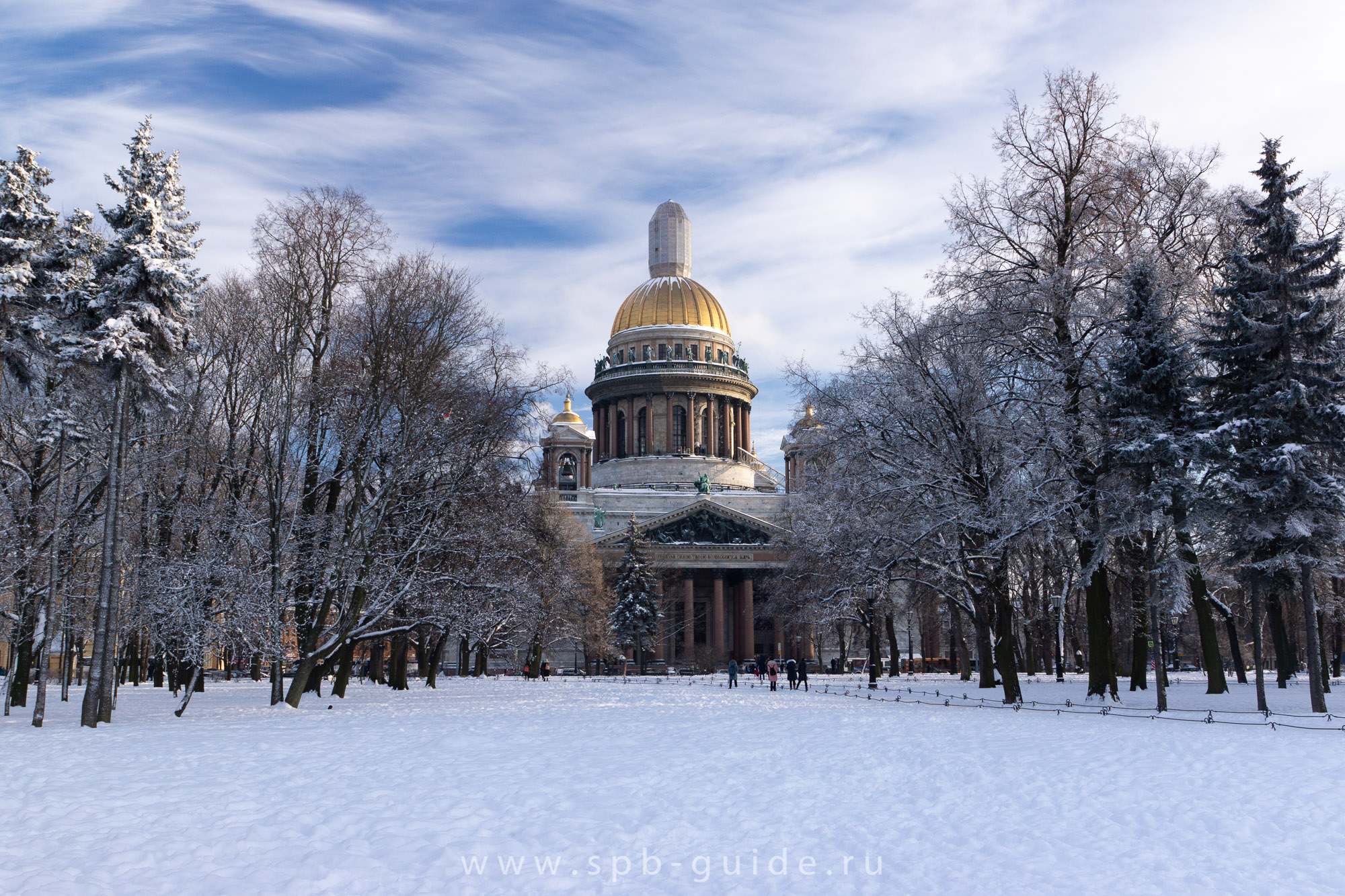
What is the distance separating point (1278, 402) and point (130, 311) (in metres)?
21.2

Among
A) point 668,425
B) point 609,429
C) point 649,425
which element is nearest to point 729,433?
point 668,425

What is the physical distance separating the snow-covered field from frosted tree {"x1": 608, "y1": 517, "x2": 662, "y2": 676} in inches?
1676

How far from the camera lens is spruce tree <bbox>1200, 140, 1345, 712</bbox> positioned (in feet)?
69.9

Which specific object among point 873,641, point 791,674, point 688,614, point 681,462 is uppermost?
point 681,462

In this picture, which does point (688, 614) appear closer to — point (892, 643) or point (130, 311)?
point (892, 643)

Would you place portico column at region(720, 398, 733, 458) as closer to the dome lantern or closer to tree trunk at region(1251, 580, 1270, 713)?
the dome lantern

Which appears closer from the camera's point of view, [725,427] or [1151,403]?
[1151,403]

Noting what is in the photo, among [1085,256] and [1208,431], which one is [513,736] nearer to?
[1208,431]

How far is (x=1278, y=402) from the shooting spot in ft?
70.6

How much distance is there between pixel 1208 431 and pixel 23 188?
888 inches

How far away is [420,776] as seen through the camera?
41.8ft

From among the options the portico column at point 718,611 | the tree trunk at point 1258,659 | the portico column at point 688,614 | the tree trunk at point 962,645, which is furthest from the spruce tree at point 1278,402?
the portico column at point 718,611

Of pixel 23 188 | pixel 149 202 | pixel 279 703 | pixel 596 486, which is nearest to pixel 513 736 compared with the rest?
pixel 279 703

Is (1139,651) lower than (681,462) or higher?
lower
